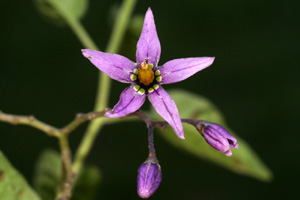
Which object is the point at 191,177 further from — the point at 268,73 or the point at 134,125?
the point at 268,73

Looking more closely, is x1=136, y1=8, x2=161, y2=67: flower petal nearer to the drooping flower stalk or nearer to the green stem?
the drooping flower stalk

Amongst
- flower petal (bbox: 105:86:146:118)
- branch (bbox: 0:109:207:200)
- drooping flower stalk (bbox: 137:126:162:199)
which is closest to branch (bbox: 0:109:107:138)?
branch (bbox: 0:109:207:200)

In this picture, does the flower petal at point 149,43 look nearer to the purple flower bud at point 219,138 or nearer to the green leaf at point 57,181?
the purple flower bud at point 219,138

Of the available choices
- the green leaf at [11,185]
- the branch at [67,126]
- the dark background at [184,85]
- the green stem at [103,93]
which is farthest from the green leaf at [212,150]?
the dark background at [184,85]

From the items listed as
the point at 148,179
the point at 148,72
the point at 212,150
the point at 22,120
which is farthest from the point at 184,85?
the point at 148,179

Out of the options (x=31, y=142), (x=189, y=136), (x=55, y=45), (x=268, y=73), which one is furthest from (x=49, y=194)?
(x=268, y=73)

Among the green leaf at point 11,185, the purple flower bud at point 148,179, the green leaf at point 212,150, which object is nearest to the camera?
the purple flower bud at point 148,179
